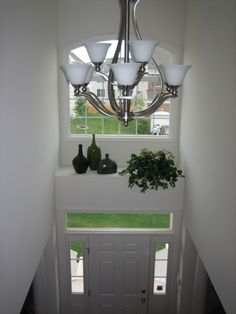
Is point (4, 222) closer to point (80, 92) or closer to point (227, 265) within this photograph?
point (80, 92)

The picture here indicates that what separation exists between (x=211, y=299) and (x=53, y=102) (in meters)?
3.98

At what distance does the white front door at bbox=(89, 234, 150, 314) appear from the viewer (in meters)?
5.37

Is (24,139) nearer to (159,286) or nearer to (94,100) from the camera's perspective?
(94,100)

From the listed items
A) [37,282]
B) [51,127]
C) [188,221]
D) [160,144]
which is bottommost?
→ [37,282]

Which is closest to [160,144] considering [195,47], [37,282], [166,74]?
[195,47]

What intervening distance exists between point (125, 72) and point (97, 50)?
387 millimetres

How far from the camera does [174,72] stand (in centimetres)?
178

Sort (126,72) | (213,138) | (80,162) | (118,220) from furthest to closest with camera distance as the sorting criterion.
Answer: (118,220) < (80,162) < (213,138) < (126,72)

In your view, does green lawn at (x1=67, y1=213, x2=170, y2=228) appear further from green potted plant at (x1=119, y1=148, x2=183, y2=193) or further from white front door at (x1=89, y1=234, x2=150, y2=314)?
green potted plant at (x1=119, y1=148, x2=183, y2=193)

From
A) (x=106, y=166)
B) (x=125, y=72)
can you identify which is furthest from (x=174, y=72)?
(x=106, y=166)

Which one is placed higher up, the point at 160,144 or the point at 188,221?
the point at 160,144

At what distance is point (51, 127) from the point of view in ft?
14.9

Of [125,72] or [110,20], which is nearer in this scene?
[125,72]

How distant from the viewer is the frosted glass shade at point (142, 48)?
1727 mm
